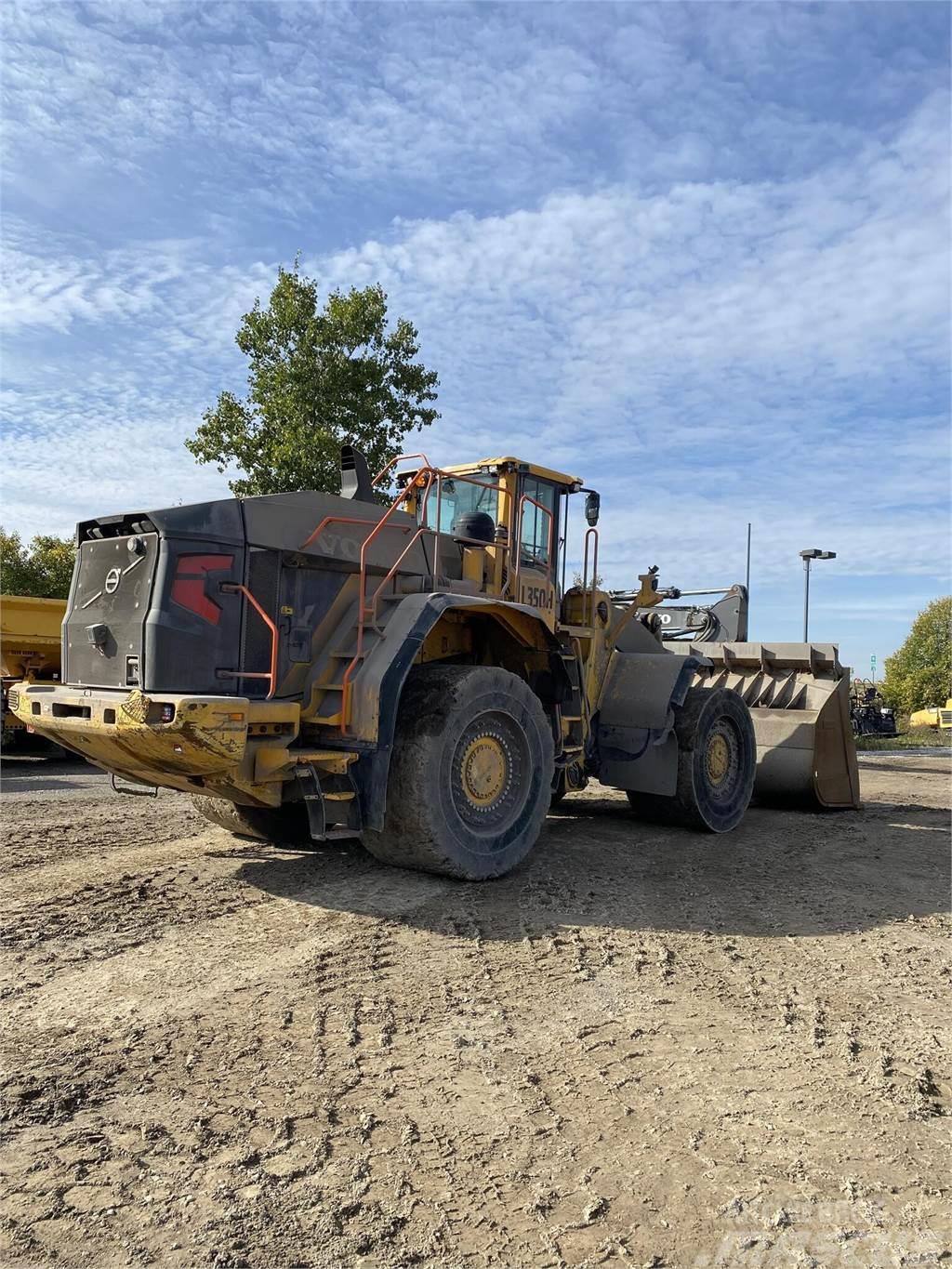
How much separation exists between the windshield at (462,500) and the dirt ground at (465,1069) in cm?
301

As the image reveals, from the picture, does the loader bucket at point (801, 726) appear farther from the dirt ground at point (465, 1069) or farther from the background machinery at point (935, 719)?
the background machinery at point (935, 719)

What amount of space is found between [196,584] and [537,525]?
11.4ft

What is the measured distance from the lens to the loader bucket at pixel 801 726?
1045cm

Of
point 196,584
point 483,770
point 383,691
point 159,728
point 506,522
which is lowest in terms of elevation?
point 483,770

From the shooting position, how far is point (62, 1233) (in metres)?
2.62

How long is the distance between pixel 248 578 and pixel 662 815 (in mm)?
4960

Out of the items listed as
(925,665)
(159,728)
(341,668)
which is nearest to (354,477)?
(341,668)

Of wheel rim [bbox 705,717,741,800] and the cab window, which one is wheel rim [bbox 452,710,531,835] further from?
wheel rim [bbox 705,717,741,800]

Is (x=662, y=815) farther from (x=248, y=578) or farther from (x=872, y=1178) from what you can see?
(x=872, y=1178)

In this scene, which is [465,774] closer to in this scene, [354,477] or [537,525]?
[354,477]

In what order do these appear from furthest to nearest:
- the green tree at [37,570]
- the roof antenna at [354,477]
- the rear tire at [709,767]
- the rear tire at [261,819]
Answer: the green tree at [37,570] < the rear tire at [709,767] < the rear tire at [261,819] < the roof antenna at [354,477]

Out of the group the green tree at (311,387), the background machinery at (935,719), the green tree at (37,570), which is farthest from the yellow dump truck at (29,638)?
the background machinery at (935,719)

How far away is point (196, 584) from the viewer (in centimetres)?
569

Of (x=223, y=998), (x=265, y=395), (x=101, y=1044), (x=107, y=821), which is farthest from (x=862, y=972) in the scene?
(x=265, y=395)
